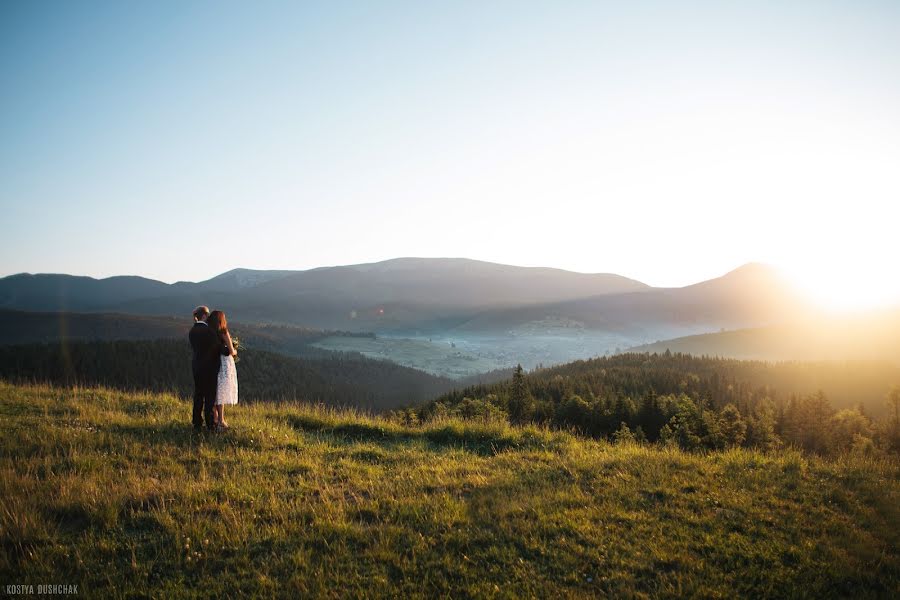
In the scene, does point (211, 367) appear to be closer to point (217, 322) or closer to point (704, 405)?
point (217, 322)

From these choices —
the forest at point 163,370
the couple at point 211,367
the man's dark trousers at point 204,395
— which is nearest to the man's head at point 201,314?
the couple at point 211,367

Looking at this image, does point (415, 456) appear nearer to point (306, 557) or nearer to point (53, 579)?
point (306, 557)

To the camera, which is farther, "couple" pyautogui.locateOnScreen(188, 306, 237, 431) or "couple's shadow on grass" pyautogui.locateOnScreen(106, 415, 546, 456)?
"couple" pyautogui.locateOnScreen(188, 306, 237, 431)

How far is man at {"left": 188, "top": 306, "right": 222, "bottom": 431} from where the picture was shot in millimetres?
10875

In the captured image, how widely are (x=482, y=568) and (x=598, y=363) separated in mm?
84619

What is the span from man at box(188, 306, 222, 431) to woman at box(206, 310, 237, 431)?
4.3 inches

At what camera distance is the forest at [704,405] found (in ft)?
84.8

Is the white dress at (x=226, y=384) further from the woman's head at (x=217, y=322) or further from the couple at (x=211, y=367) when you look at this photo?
the woman's head at (x=217, y=322)

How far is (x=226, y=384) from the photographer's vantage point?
1120 centimetres

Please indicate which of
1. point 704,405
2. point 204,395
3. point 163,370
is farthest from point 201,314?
point 163,370

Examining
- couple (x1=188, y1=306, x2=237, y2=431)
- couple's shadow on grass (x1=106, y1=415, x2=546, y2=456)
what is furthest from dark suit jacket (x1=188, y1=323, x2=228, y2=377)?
couple's shadow on grass (x1=106, y1=415, x2=546, y2=456)

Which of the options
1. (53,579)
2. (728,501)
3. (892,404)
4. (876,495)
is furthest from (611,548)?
(892,404)

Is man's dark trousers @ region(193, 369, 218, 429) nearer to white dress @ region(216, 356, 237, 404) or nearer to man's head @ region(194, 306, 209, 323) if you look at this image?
white dress @ region(216, 356, 237, 404)

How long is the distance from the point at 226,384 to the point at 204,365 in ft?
2.51
